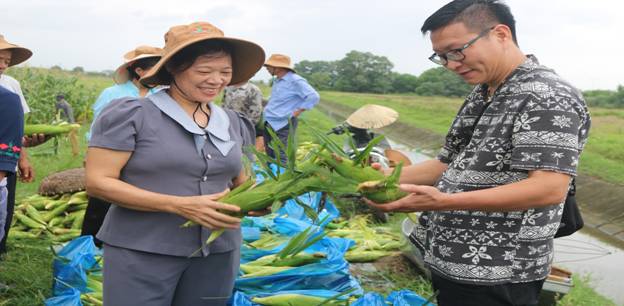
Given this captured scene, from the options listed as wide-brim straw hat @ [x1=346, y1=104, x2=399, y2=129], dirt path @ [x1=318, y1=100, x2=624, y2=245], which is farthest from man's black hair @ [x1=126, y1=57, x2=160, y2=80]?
dirt path @ [x1=318, y1=100, x2=624, y2=245]

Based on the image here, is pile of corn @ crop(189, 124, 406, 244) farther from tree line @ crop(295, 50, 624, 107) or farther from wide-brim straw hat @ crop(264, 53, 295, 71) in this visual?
tree line @ crop(295, 50, 624, 107)

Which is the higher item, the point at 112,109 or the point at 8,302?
the point at 112,109

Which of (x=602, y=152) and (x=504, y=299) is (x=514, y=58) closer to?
(x=504, y=299)

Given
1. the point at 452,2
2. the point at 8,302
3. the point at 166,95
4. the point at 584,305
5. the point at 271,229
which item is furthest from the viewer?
the point at 271,229

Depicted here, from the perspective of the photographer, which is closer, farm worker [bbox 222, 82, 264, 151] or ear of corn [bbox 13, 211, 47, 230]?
ear of corn [bbox 13, 211, 47, 230]

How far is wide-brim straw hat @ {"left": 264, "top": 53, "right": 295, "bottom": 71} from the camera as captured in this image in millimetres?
7713

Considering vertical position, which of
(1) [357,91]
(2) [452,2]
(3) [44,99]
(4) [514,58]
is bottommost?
(1) [357,91]

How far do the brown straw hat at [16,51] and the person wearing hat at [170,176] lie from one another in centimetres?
231

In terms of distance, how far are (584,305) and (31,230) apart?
4.72 metres

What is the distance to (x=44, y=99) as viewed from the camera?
1369 cm

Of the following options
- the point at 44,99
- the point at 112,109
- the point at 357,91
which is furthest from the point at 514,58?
the point at 357,91

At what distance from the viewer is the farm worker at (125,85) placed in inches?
155

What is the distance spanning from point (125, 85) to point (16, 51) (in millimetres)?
852

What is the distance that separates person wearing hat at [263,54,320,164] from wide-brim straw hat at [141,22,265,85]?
5.15 m
